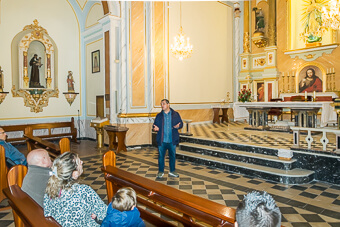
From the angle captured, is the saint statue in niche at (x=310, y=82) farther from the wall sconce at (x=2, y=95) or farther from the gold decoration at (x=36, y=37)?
the wall sconce at (x=2, y=95)

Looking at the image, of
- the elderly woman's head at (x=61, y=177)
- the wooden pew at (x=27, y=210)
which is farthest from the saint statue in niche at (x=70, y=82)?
the elderly woman's head at (x=61, y=177)

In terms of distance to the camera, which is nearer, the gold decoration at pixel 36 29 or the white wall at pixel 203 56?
the gold decoration at pixel 36 29

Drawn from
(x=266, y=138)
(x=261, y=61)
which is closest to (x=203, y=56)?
(x=261, y=61)

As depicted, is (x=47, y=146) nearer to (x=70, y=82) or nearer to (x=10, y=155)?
(x=10, y=155)

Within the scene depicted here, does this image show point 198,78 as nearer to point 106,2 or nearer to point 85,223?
point 106,2

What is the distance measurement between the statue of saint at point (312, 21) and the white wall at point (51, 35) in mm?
10312

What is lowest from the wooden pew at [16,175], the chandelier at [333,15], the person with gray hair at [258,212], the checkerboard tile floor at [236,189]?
the checkerboard tile floor at [236,189]

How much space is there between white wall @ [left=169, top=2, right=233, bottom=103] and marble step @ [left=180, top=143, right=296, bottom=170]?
354cm

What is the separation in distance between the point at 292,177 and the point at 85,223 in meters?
4.50

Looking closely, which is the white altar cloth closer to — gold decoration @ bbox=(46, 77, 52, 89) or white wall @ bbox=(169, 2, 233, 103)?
white wall @ bbox=(169, 2, 233, 103)

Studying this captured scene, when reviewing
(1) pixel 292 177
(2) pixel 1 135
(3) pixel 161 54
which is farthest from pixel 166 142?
(3) pixel 161 54

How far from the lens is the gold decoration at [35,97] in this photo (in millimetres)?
10398

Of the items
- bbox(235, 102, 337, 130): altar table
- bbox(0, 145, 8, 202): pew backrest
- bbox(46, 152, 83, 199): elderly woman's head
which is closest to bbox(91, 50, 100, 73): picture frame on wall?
bbox(235, 102, 337, 130): altar table

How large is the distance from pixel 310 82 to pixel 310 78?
176mm
